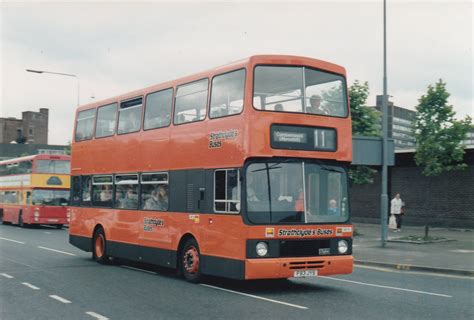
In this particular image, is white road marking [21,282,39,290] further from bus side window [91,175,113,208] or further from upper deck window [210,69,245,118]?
upper deck window [210,69,245,118]

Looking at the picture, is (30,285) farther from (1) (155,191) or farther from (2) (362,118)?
(2) (362,118)

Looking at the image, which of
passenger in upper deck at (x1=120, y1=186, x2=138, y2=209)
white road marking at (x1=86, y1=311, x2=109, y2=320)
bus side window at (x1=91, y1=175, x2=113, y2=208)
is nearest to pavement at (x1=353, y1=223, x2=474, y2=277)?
passenger in upper deck at (x1=120, y1=186, x2=138, y2=209)

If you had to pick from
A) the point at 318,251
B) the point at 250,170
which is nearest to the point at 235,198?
the point at 250,170

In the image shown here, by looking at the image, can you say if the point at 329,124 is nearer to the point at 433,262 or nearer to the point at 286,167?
the point at 286,167

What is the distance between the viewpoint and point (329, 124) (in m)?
12.2

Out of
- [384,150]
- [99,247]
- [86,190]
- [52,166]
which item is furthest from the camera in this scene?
[52,166]

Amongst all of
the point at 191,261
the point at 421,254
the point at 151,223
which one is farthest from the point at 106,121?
the point at 421,254

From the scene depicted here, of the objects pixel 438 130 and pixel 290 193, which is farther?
pixel 438 130

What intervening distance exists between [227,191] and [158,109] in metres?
3.76

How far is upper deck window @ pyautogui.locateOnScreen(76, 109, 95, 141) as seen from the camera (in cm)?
1816

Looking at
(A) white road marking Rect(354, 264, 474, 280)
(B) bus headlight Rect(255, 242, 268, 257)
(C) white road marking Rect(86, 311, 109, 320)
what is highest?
(B) bus headlight Rect(255, 242, 268, 257)

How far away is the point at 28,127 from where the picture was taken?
13000 centimetres

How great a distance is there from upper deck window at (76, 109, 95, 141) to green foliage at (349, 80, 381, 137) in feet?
43.9

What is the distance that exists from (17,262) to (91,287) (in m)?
5.42
